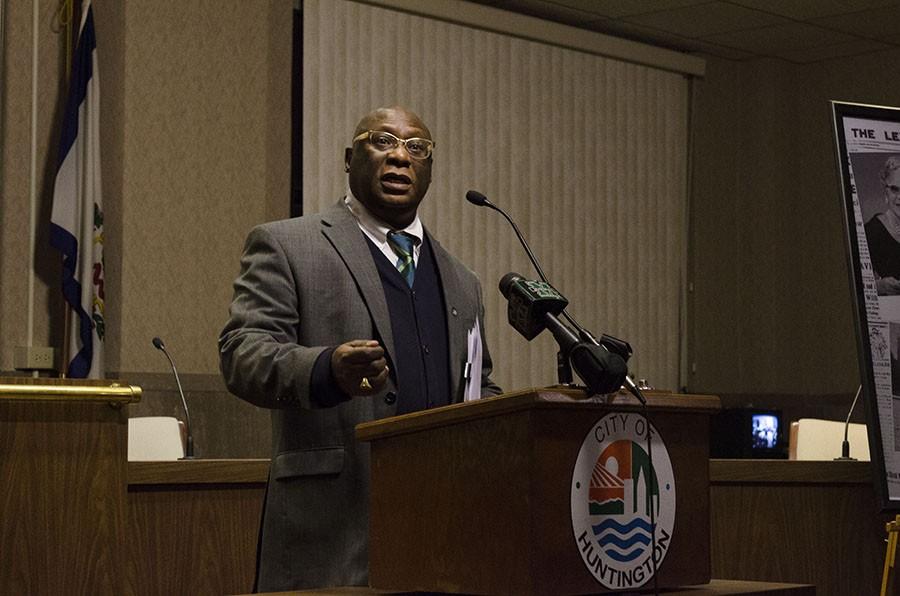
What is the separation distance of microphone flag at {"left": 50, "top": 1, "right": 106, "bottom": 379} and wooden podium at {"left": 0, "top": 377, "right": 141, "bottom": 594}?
319 cm

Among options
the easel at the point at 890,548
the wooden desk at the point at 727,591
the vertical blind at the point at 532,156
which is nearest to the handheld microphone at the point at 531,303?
the wooden desk at the point at 727,591

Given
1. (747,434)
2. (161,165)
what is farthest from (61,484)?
(747,434)

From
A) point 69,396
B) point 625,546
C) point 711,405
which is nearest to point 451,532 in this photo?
point 625,546

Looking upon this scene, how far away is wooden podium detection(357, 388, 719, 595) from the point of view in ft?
5.59

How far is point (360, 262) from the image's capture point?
257 centimetres

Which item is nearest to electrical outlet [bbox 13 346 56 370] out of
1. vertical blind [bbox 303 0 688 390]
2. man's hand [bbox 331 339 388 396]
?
vertical blind [bbox 303 0 688 390]

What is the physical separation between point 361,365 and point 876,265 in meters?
1.25

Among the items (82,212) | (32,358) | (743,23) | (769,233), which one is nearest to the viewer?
(32,358)

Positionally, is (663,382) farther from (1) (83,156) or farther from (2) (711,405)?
(2) (711,405)

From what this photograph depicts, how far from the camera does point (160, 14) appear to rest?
20.8ft

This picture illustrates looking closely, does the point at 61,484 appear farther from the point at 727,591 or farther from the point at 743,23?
the point at 743,23

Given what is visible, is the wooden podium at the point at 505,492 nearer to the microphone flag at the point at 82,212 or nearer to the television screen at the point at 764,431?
the microphone flag at the point at 82,212

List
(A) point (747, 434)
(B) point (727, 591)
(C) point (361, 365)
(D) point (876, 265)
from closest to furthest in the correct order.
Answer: (B) point (727, 591) → (C) point (361, 365) → (D) point (876, 265) → (A) point (747, 434)

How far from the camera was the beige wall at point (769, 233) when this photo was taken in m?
8.49
